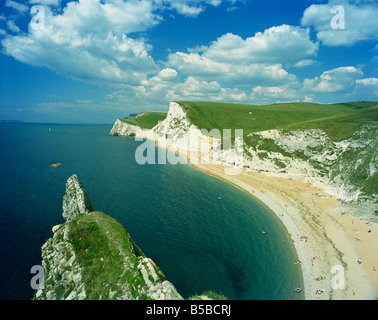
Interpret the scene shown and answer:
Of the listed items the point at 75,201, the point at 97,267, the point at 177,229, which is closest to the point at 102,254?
the point at 97,267

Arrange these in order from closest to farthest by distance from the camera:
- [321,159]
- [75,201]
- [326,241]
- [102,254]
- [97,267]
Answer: [97,267], [102,254], [75,201], [326,241], [321,159]

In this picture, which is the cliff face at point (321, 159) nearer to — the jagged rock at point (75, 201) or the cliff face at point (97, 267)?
the cliff face at point (97, 267)

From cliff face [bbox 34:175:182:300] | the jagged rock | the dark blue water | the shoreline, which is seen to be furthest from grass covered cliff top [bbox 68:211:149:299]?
the shoreline

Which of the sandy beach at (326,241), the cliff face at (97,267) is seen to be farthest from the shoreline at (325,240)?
the cliff face at (97,267)

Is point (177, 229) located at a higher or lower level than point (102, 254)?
lower

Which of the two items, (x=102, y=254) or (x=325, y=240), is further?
(x=325, y=240)

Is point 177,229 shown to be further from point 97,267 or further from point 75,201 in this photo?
point 97,267
